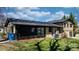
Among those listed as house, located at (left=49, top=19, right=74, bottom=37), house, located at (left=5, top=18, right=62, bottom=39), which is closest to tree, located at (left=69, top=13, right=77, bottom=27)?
house, located at (left=49, top=19, right=74, bottom=37)

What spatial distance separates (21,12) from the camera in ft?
6.50

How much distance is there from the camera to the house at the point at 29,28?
78.2 inches

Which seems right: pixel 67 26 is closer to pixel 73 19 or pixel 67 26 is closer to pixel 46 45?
pixel 73 19

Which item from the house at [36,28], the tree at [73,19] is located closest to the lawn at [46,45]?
the house at [36,28]

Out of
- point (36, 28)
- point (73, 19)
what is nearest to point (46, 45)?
point (36, 28)

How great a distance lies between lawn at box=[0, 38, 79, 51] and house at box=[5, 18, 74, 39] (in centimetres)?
6

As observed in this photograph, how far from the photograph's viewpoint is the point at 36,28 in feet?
6.58

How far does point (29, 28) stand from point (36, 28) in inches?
2.6

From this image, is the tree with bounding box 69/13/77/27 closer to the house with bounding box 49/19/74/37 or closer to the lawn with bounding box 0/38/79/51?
the house with bounding box 49/19/74/37

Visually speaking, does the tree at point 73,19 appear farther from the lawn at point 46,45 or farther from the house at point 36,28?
the lawn at point 46,45

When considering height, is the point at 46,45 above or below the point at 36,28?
below
